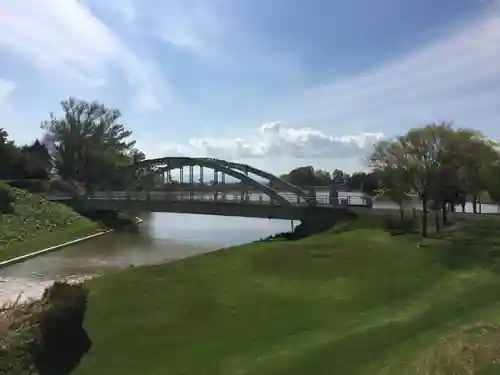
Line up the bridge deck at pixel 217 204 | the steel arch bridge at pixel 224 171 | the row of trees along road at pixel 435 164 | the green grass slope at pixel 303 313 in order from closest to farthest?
the green grass slope at pixel 303 313, the row of trees along road at pixel 435 164, the bridge deck at pixel 217 204, the steel arch bridge at pixel 224 171

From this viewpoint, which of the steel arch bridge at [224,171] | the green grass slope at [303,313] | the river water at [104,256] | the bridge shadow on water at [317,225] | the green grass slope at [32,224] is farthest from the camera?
the steel arch bridge at [224,171]

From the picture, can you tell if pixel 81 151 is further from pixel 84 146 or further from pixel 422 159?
pixel 422 159

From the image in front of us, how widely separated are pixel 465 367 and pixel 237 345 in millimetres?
5099

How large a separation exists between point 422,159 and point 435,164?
699 millimetres

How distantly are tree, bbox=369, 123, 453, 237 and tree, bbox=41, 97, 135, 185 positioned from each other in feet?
166

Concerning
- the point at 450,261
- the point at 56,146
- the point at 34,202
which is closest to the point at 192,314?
the point at 450,261

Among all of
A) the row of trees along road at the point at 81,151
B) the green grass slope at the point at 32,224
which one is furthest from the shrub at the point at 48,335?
the row of trees along road at the point at 81,151

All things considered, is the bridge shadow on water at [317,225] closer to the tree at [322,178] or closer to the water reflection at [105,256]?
the water reflection at [105,256]

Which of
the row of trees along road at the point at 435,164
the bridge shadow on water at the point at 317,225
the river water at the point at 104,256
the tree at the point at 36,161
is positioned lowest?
the river water at the point at 104,256

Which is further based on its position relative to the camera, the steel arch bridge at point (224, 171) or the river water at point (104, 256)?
the steel arch bridge at point (224, 171)

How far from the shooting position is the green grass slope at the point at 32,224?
35344 millimetres

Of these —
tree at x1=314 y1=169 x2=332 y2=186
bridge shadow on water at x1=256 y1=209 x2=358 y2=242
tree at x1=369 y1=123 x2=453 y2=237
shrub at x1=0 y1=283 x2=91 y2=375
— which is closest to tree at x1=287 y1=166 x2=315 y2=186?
tree at x1=314 y1=169 x2=332 y2=186

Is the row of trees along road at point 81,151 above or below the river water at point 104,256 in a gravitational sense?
above

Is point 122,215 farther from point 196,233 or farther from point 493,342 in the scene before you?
point 493,342
